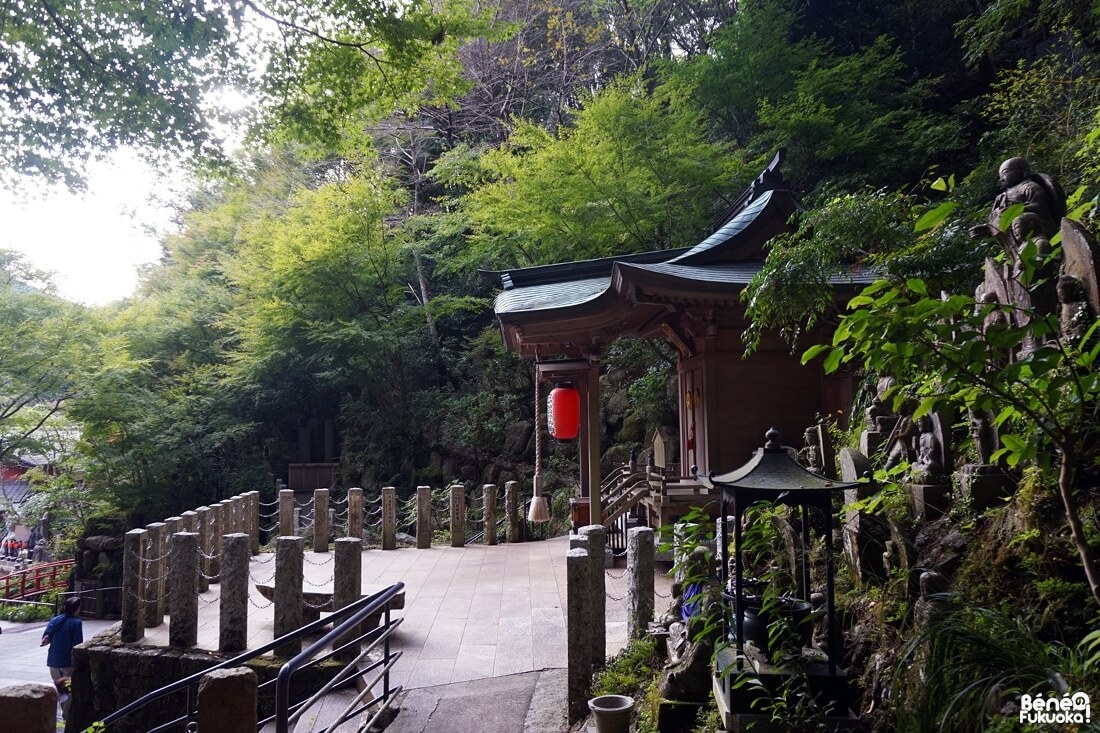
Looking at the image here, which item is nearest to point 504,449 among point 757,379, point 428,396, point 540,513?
point 428,396

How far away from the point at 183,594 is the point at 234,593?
68cm

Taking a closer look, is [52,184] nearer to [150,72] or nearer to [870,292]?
[150,72]

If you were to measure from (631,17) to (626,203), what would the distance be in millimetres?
9120

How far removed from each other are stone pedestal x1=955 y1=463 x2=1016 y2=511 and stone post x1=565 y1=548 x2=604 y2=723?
2.58 m

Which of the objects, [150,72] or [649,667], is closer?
[649,667]

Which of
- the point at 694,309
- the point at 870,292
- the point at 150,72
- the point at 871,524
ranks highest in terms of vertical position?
the point at 150,72

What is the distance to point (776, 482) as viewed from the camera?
10.7 ft

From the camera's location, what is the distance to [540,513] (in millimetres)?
10375

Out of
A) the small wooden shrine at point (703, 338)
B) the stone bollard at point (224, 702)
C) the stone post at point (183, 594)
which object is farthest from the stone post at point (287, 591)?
the stone bollard at point (224, 702)

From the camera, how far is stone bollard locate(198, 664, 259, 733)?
279 centimetres

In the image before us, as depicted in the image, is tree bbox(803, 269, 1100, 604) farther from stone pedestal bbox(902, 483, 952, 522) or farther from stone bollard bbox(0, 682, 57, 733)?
stone bollard bbox(0, 682, 57, 733)

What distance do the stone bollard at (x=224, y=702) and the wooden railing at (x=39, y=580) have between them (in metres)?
19.2

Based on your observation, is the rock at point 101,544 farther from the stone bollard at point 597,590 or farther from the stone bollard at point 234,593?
the stone bollard at point 597,590

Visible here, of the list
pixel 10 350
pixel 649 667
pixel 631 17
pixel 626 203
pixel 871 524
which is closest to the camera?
pixel 871 524
